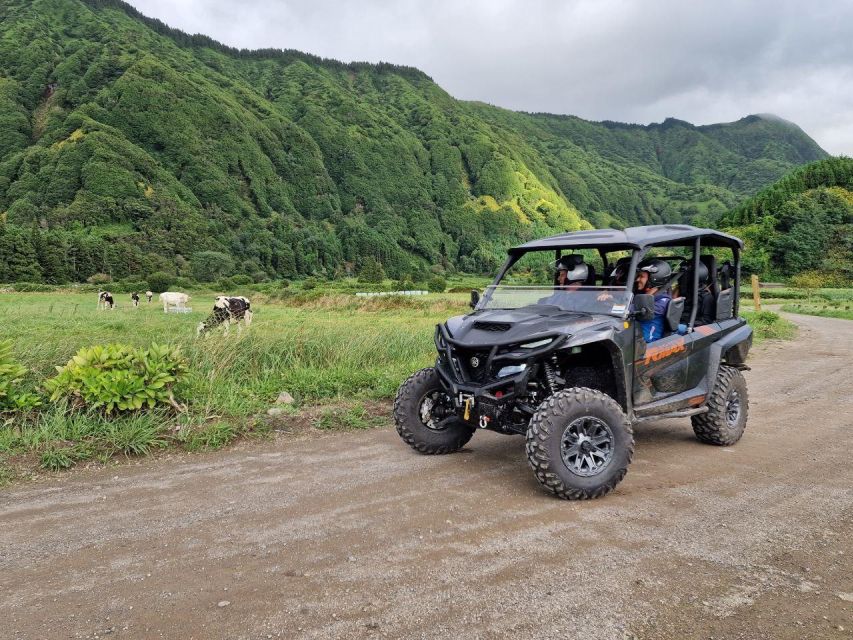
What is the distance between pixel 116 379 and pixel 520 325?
15.2 feet

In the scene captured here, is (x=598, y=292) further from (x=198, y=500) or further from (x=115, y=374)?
(x=115, y=374)

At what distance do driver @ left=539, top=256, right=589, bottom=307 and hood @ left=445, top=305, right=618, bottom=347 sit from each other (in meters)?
0.32

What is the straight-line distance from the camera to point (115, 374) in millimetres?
6652

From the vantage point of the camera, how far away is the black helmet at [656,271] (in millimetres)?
6332

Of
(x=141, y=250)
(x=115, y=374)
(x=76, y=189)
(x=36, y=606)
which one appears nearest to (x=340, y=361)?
(x=115, y=374)

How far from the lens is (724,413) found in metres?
6.48

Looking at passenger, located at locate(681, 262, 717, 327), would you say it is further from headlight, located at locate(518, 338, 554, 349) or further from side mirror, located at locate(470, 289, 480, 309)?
headlight, located at locate(518, 338, 554, 349)

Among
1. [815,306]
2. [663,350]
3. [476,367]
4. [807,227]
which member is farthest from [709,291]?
[807,227]

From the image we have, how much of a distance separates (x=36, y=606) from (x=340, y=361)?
6761 millimetres

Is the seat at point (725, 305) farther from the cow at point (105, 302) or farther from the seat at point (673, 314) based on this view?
the cow at point (105, 302)

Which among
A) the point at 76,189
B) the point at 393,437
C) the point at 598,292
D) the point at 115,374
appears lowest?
the point at 393,437

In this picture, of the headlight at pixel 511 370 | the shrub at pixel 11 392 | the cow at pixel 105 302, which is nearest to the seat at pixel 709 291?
the headlight at pixel 511 370

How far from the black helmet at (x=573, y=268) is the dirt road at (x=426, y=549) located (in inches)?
81.7

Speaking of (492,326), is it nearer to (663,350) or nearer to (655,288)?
(663,350)
